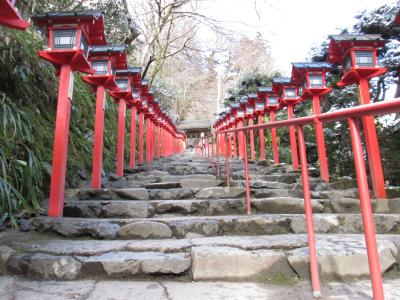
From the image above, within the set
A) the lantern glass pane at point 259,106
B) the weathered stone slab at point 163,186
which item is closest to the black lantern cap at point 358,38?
the weathered stone slab at point 163,186

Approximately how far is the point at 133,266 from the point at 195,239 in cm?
62

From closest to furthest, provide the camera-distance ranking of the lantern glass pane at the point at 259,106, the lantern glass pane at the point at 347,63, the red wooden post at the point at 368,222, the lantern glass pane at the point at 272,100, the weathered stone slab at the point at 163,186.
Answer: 1. the red wooden post at the point at 368,222
2. the lantern glass pane at the point at 347,63
3. the weathered stone slab at the point at 163,186
4. the lantern glass pane at the point at 272,100
5. the lantern glass pane at the point at 259,106

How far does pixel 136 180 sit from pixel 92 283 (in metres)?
2.60

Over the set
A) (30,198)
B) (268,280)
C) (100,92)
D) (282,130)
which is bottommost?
(268,280)

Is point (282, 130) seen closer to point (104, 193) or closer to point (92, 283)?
point (104, 193)

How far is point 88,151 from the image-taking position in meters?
4.76

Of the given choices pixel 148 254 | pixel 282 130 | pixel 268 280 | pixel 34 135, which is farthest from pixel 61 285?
pixel 282 130

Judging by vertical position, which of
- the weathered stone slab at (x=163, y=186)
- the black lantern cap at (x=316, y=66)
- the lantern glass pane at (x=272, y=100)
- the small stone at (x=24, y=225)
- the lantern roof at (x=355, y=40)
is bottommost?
the small stone at (x=24, y=225)

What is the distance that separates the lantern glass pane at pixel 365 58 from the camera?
11.8ft

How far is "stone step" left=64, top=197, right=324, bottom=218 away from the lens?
9.77 ft

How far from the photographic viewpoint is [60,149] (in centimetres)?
282

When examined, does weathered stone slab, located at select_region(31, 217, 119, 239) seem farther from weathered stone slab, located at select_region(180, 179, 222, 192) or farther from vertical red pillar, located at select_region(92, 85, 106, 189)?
weathered stone slab, located at select_region(180, 179, 222, 192)

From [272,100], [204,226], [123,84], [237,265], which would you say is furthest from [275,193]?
[272,100]

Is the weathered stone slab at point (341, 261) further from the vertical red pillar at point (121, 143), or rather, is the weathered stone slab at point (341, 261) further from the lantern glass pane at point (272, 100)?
the lantern glass pane at point (272, 100)
